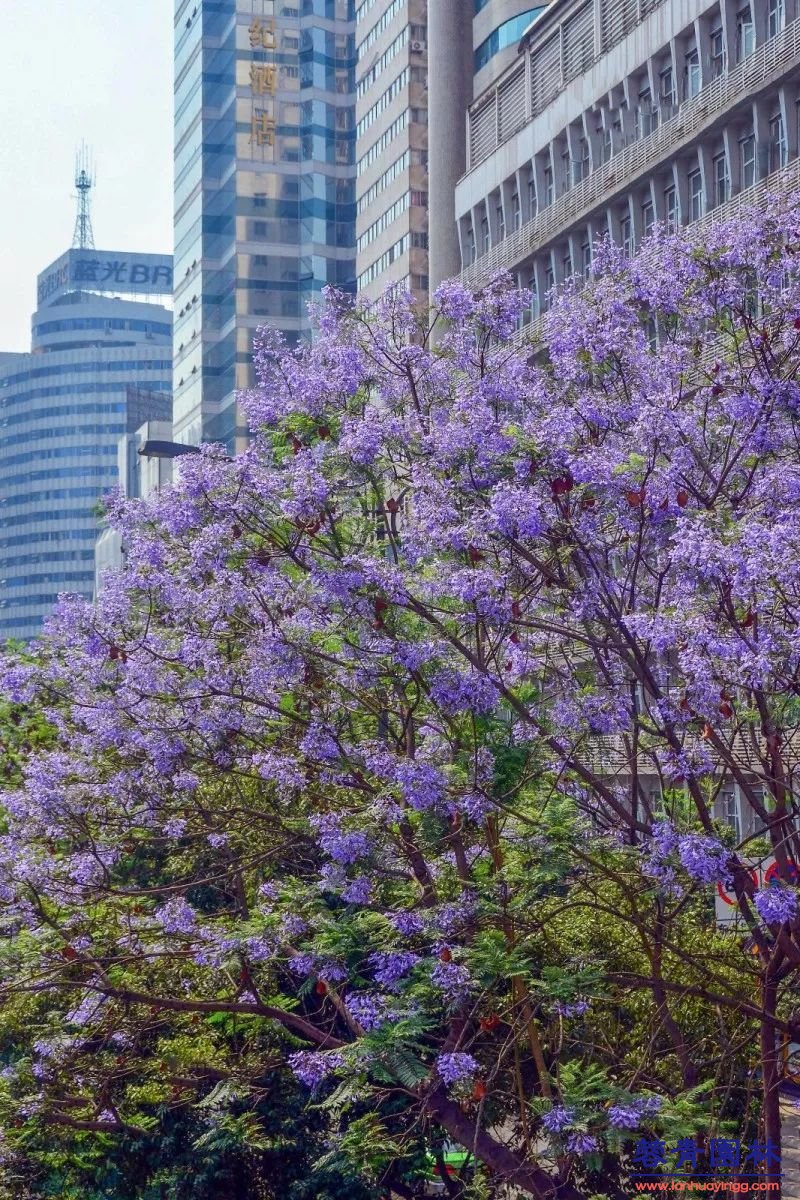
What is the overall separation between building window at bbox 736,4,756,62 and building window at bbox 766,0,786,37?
720 mm

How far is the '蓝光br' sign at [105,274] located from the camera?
622 ft

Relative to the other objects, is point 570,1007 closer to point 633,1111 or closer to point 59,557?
point 633,1111

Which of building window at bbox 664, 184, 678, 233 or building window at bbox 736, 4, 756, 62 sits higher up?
building window at bbox 736, 4, 756, 62

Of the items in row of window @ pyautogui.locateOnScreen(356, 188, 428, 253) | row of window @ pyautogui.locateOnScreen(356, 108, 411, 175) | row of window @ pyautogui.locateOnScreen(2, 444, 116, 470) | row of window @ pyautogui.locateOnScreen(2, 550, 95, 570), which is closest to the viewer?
row of window @ pyautogui.locateOnScreen(356, 188, 428, 253)

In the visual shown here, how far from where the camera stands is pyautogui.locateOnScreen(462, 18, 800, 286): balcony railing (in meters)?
34.2

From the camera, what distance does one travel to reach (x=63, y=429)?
538ft

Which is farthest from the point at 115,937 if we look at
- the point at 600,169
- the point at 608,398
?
the point at 600,169

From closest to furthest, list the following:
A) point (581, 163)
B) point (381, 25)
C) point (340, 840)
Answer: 1. point (340, 840)
2. point (581, 163)
3. point (381, 25)

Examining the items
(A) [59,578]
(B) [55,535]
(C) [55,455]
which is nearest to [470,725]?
(A) [59,578]

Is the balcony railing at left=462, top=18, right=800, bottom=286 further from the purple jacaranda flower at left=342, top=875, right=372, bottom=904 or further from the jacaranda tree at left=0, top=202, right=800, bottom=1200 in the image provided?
the purple jacaranda flower at left=342, top=875, right=372, bottom=904

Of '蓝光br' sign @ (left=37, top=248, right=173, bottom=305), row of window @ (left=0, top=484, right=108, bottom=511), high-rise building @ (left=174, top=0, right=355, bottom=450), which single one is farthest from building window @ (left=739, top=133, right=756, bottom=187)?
'蓝光br' sign @ (left=37, top=248, right=173, bottom=305)

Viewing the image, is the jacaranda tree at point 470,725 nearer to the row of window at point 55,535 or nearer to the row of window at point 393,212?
the row of window at point 393,212

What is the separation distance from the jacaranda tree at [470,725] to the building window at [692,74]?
1013 inches

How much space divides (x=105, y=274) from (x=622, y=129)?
155 m
